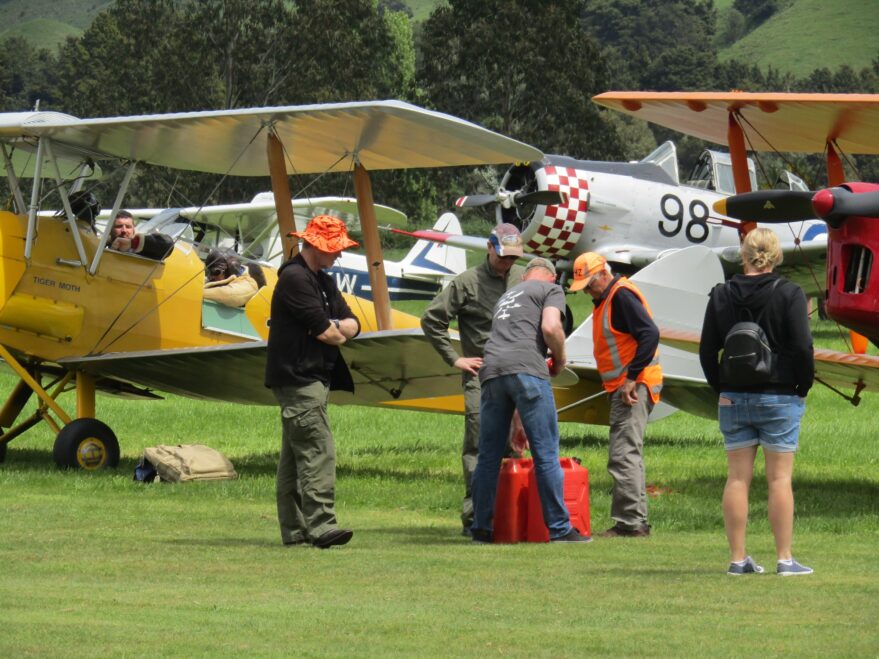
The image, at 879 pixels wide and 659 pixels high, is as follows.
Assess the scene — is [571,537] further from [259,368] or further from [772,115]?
[772,115]

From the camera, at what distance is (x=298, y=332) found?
25.8 ft

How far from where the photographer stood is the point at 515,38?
56.6 metres

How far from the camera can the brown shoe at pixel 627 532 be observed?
8.52m

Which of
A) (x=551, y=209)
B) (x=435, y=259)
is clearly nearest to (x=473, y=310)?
(x=551, y=209)

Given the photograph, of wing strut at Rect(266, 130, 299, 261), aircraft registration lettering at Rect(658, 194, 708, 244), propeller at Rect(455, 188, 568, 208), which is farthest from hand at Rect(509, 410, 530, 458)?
aircraft registration lettering at Rect(658, 194, 708, 244)

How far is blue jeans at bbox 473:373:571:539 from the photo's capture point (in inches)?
313

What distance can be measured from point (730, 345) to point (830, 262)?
11.7ft

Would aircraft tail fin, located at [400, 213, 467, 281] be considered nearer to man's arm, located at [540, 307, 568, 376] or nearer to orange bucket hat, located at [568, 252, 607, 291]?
orange bucket hat, located at [568, 252, 607, 291]

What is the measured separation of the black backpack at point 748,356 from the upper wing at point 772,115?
535cm

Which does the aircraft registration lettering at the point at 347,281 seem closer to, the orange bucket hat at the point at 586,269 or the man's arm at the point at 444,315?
the orange bucket hat at the point at 586,269

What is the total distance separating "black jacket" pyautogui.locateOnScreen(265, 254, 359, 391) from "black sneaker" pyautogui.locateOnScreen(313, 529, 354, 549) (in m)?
0.77

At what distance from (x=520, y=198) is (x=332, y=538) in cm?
1481

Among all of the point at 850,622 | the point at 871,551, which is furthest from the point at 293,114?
the point at 850,622

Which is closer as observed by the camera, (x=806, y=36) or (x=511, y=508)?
(x=511, y=508)
